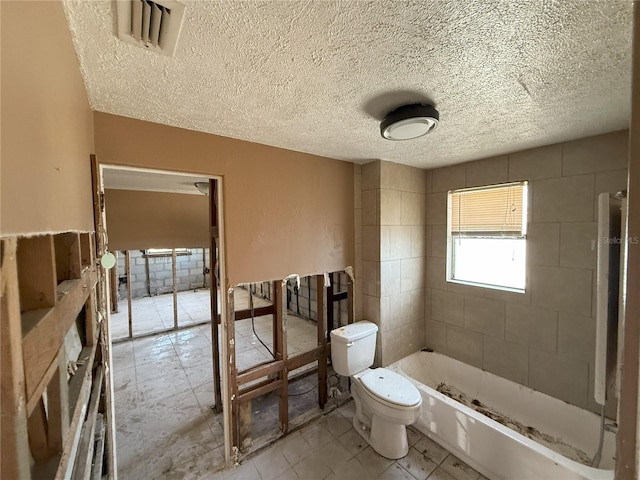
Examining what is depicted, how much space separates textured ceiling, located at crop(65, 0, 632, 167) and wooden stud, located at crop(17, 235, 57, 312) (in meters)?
0.70

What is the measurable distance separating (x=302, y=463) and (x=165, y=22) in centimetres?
257

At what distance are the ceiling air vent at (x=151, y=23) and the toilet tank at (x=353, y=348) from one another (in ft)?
7.01

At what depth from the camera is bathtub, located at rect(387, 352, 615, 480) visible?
5.06ft

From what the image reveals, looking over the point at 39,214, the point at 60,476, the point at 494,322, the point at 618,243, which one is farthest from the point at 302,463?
the point at 618,243

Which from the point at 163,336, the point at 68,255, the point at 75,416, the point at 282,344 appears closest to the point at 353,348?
the point at 282,344

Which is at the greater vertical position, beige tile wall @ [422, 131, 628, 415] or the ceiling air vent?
the ceiling air vent

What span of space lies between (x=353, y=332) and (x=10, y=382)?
6.99ft

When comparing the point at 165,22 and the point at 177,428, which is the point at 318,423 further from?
the point at 165,22

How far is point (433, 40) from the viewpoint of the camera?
87cm

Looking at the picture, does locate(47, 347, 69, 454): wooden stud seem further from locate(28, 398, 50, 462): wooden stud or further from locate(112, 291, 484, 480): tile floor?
locate(112, 291, 484, 480): tile floor

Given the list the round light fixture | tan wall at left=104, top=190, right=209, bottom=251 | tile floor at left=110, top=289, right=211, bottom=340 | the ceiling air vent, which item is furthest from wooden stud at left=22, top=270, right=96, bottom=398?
tile floor at left=110, top=289, right=211, bottom=340

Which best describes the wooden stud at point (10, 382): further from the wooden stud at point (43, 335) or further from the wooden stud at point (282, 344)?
the wooden stud at point (282, 344)

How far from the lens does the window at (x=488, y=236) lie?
86.4 inches

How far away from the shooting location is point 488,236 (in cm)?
238
